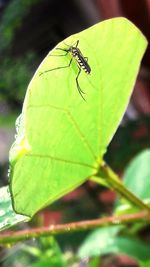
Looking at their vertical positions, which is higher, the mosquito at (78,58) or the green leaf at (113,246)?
the mosquito at (78,58)

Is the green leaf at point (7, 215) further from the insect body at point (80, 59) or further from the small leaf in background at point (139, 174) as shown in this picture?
the small leaf in background at point (139, 174)

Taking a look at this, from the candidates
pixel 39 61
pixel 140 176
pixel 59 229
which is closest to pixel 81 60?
pixel 59 229

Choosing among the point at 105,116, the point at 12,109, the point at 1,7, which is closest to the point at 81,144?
the point at 105,116

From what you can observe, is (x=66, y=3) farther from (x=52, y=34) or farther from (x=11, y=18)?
(x=11, y=18)

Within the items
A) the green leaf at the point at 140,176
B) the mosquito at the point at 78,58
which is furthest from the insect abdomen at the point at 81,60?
the green leaf at the point at 140,176

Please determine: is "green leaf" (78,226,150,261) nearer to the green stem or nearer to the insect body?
the green stem

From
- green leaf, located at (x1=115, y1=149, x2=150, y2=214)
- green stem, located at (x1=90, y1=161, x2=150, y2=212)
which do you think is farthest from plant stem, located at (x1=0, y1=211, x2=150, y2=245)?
green leaf, located at (x1=115, y1=149, x2=150, y2=214)
